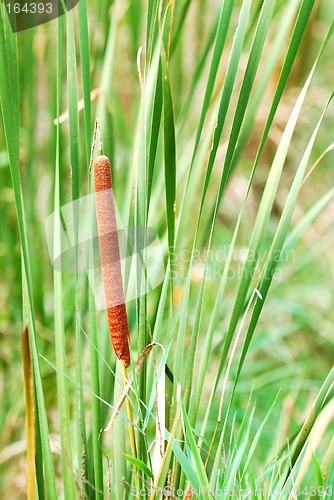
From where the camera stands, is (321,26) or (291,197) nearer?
(291,197)

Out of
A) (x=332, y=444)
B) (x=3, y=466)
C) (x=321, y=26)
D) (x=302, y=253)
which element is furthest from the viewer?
(x=321, y=26)

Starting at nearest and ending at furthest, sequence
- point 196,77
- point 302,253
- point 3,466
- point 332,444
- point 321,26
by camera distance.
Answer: point 332,444
point 196,77
point 3,466
point 302,253
point 321,26

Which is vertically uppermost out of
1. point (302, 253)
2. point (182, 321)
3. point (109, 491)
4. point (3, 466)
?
point (182, 321)

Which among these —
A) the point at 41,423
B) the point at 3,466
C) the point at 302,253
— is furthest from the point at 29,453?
the point at 302,253

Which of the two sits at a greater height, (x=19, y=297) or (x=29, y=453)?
(x=29, y=453)

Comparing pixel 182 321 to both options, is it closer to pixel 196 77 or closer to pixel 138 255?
pixel 138 255

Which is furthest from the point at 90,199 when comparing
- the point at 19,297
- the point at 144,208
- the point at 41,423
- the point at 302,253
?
the point at 302,253
